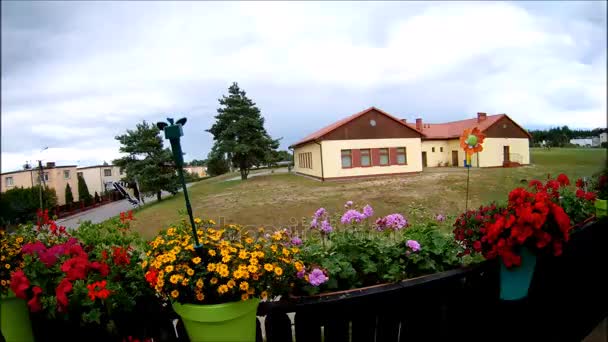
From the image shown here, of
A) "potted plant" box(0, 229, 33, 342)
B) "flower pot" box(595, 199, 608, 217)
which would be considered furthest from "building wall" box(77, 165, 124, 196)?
"flower pot" box(595, 199, 608, 217)

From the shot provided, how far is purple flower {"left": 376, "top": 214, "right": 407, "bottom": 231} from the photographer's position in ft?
5.43

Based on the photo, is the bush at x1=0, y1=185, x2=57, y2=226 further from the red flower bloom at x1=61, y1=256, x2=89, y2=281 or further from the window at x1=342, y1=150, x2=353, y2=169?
the window at x1=342, y1=150, x2=353, y2=169

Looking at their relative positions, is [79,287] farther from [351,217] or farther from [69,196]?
[351,217]

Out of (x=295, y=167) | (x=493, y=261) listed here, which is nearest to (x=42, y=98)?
(x=295, y=167)

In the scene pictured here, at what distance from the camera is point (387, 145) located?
6.57ft

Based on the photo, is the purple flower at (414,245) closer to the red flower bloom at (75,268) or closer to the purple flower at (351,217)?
the purple flower at (351,217)

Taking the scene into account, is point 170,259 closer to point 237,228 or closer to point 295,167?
point 237,228

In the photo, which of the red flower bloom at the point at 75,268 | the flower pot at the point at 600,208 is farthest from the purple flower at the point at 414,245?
the flower pot at the point at 600,208

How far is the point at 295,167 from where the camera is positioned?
1.93 m

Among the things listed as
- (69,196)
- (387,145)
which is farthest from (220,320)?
(387,145)

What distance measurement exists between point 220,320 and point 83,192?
0.80m

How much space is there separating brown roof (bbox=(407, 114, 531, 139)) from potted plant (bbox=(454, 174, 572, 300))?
0.53 metres

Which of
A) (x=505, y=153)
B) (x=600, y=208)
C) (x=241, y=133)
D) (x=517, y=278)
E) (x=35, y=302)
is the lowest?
(x=517, y=278)

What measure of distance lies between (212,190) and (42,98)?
2.34 ft
